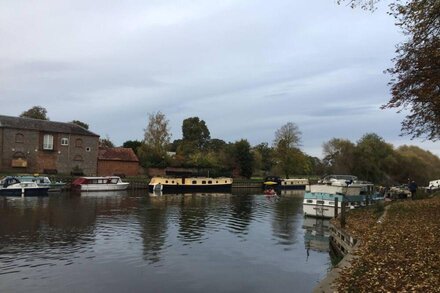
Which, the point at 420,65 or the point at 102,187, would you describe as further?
the point at 102,187

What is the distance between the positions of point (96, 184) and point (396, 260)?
51.4 meters

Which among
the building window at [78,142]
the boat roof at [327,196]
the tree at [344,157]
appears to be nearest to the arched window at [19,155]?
the building window at [78,142]

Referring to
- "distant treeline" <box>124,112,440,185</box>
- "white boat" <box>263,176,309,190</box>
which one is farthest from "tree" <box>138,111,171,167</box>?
"white boat" <box>263,176,309,190</box>

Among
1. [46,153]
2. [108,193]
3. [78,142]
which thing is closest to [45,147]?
[46,153]

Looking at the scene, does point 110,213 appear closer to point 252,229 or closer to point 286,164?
point 252,229

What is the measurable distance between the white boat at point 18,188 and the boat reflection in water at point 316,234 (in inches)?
1241

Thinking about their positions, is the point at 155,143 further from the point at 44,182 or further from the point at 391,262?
the point at 391,262

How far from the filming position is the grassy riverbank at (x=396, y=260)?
9484 mm

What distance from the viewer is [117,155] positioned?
2911 inches

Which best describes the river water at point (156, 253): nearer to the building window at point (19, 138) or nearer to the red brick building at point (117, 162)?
the building window at point (19, 138)

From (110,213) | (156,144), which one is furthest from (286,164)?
(110,213)

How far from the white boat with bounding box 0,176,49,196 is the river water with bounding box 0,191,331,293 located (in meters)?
16.6

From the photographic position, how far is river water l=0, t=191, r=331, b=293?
14.8m

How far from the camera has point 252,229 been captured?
2775 centimetres
